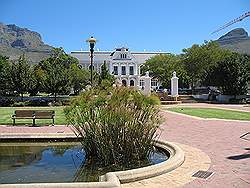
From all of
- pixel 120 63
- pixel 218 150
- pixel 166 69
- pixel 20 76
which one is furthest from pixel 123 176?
pixel 120 63

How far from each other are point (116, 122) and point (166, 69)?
221 ft

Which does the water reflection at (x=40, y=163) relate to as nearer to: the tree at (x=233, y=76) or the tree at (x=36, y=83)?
the tree at (x=36, y=83)

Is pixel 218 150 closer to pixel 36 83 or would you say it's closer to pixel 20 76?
pixel 20 76

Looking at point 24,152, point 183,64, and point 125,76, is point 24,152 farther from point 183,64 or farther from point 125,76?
point 125,76

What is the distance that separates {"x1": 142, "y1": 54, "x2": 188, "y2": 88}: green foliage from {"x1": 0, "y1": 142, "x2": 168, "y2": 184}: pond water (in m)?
58.4

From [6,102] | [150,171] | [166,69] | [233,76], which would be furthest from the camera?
[166,69]

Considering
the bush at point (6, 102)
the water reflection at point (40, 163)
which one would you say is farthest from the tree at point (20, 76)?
the water reflection at point (40, 163)

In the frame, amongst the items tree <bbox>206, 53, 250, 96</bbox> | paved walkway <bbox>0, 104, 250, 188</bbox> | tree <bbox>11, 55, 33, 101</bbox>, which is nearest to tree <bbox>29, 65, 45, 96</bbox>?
tree <bbox>11, 55, 33, 101</bbox>

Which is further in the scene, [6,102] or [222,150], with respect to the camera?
[6,102]

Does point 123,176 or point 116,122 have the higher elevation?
point 116,122

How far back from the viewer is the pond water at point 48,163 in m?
8.54

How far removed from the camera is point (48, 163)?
10211 millimetres


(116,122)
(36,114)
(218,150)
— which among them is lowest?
(218,150)

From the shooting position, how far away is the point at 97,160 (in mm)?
9727
